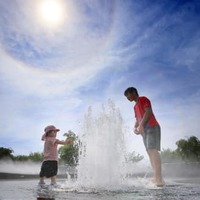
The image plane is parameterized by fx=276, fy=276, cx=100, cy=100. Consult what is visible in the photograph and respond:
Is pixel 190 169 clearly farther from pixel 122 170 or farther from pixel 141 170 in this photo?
pixel 122 170

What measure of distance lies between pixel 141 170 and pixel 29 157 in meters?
21.2

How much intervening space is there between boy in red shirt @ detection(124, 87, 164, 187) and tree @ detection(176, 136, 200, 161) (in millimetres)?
27818

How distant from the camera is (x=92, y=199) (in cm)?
309

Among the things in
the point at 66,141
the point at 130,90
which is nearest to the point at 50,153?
the point at 66,141

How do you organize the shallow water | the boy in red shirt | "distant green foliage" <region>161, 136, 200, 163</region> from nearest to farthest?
1. the shallow water
2. the boy in red shirt
3. "distant green foliage" <region>161, 136, 200, 163</region>

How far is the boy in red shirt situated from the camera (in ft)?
16.8

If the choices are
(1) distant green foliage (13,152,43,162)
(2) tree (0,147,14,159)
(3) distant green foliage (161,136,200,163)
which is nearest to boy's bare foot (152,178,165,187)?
(3) distant green foliage (161,136,200,163)

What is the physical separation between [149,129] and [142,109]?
0.45 metres

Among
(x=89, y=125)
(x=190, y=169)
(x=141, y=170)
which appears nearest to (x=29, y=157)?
(x=141, y=170)

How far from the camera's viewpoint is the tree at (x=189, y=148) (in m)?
31.7

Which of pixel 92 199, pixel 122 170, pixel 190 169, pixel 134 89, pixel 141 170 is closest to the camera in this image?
pixel 92 199

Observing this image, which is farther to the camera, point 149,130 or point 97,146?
point 97,146

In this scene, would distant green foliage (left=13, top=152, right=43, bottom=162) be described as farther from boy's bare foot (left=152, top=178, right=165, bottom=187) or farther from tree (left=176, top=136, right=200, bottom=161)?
boy's bare foot (left=152, top=178, right=165, bottom=187)

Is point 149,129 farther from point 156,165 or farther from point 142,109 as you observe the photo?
point 156,165
